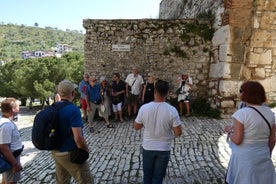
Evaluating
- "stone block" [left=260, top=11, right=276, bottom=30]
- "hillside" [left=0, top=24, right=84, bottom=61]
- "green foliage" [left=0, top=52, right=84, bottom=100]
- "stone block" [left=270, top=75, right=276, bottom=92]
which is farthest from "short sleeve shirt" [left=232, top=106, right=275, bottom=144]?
"hillside" [left=0, top=24, right=84, bottom=61]

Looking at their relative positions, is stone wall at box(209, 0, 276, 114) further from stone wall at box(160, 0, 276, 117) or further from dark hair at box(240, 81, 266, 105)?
dark hair at box(240, 81, 266, 105)

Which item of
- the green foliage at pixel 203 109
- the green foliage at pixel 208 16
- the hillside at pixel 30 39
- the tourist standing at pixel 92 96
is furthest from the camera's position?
the hillside at pixel 30 39

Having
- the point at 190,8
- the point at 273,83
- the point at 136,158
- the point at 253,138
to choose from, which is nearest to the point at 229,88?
the point at 273,83

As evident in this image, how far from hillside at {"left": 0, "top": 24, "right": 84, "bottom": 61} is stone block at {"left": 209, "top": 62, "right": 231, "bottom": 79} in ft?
339

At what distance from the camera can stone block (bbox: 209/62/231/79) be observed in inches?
329

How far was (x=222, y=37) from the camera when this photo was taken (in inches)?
336

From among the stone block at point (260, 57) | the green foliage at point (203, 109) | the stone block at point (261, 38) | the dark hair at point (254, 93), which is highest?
the stone block at point (261, 38)

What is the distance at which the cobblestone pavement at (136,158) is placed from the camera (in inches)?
183

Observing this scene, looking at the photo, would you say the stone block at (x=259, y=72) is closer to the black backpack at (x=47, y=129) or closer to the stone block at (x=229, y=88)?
the stone block at (x=229, y=88)

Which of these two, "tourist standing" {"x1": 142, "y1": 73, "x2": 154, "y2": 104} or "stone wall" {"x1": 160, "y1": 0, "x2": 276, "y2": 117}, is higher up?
"stone wall" {"x1": 160, "y1": 0, "x2": 276, "y2": 117}

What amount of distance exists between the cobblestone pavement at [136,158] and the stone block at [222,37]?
8.18 ft

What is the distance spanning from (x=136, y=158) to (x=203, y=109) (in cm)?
443

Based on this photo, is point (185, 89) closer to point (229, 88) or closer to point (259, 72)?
point (229, 88)

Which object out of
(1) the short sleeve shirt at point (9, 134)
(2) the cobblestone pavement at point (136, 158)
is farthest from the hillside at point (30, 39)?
(1) the short sleeve shirt at point (9, 134)
